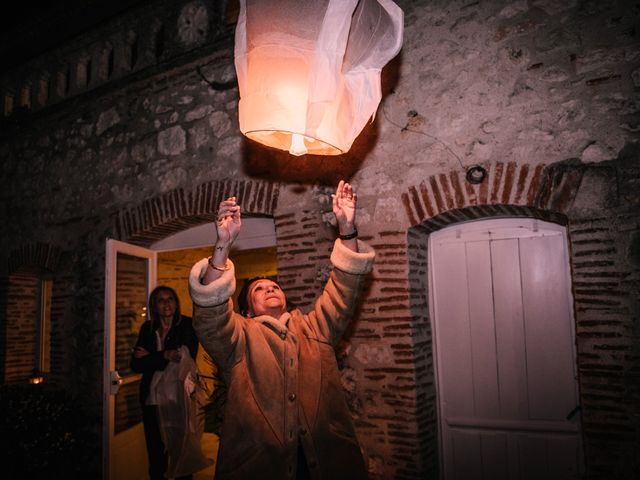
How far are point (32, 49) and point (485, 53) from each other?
220 inches

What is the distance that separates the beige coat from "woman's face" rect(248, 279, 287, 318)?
9 centimetres

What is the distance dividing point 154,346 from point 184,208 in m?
1.31

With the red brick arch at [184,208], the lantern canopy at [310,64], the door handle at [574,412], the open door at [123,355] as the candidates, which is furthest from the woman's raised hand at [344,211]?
the open door at [123,355]

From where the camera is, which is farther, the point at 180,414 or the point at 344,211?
the point at 180,414

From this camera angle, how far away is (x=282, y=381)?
266 cm

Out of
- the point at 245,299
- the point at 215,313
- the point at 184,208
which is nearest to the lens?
the point at 215,313

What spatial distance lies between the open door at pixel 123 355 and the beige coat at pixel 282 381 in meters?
2.27

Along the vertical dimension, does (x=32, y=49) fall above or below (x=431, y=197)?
above

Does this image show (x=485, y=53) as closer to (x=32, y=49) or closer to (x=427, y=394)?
(x=427, y=394)

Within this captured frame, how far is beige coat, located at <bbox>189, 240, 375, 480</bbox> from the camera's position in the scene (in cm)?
250

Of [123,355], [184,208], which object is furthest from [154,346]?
[184,208]

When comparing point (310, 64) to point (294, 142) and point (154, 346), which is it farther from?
Answer: point (154, 346)

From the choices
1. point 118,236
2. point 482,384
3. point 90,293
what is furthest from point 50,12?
point 482,384

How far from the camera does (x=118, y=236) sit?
504 cm
